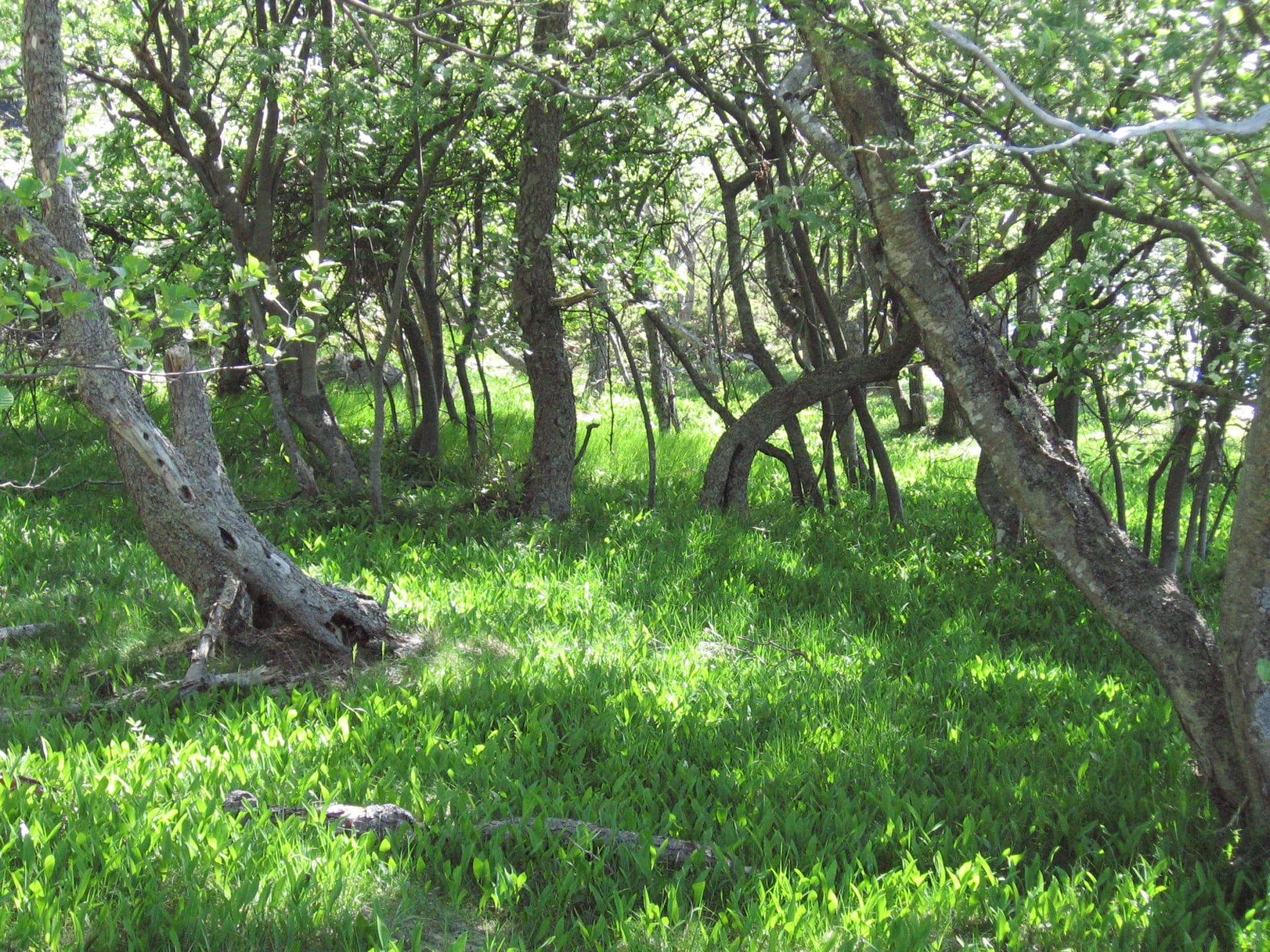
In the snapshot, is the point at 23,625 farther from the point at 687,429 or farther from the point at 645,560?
the point at 687,429

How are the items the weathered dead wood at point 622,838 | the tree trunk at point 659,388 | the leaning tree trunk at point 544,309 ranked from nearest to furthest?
1. the weathered dead wood at point 622,838
2. the leaning tree trunk at point 544,309
3. the tree trunk at point 659,388

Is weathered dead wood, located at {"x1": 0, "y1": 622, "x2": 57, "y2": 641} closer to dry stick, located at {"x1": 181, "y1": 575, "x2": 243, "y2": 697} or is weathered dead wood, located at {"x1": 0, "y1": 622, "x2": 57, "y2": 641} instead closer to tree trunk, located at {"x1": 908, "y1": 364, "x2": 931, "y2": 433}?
dry stick, located at {"x1": 181, "y1": 575, "x2": 243, "y2": 697}

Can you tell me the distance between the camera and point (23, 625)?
16.6 ft

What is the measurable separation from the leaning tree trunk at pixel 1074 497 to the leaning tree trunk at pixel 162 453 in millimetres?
2997

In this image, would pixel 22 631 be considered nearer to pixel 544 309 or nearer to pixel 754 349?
pixel 544 309

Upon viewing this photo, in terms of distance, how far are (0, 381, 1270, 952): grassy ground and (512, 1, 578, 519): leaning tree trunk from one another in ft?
2.75

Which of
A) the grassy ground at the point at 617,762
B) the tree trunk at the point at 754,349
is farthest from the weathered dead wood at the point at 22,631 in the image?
the tree trunk at the point at 754,349

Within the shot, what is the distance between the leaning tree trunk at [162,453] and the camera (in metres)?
4.00

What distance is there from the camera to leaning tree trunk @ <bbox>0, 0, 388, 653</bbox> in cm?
400

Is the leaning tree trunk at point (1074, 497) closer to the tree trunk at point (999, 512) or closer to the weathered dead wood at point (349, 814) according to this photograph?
the weathered dead wood at point (349, 814)

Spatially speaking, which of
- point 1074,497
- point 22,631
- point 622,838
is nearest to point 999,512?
point 1074,497

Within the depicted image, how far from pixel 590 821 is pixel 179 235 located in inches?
261

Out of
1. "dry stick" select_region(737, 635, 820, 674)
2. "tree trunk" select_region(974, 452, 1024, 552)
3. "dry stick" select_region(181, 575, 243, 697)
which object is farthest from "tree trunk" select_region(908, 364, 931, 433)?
"dry stick" select_region(181, 575, 243, 697)

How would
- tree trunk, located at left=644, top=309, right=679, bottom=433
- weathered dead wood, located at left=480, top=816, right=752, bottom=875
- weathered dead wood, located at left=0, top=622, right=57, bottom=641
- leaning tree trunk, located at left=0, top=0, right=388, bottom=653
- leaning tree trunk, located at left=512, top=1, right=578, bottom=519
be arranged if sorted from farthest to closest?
tree trunk, located at left=644, top=309, right=679, bottom=433 < leaning tree trunk, located at left=512, top=1, right=578, bottom=519 < weathered dead wood, located at left=0, top=622, right=57, bottom=641 < leaning tree trunk, located at left=0, top=0, right=388, bottom=653 < weathered dead wood, located at left=480, top=816, right=752, bottom=875
